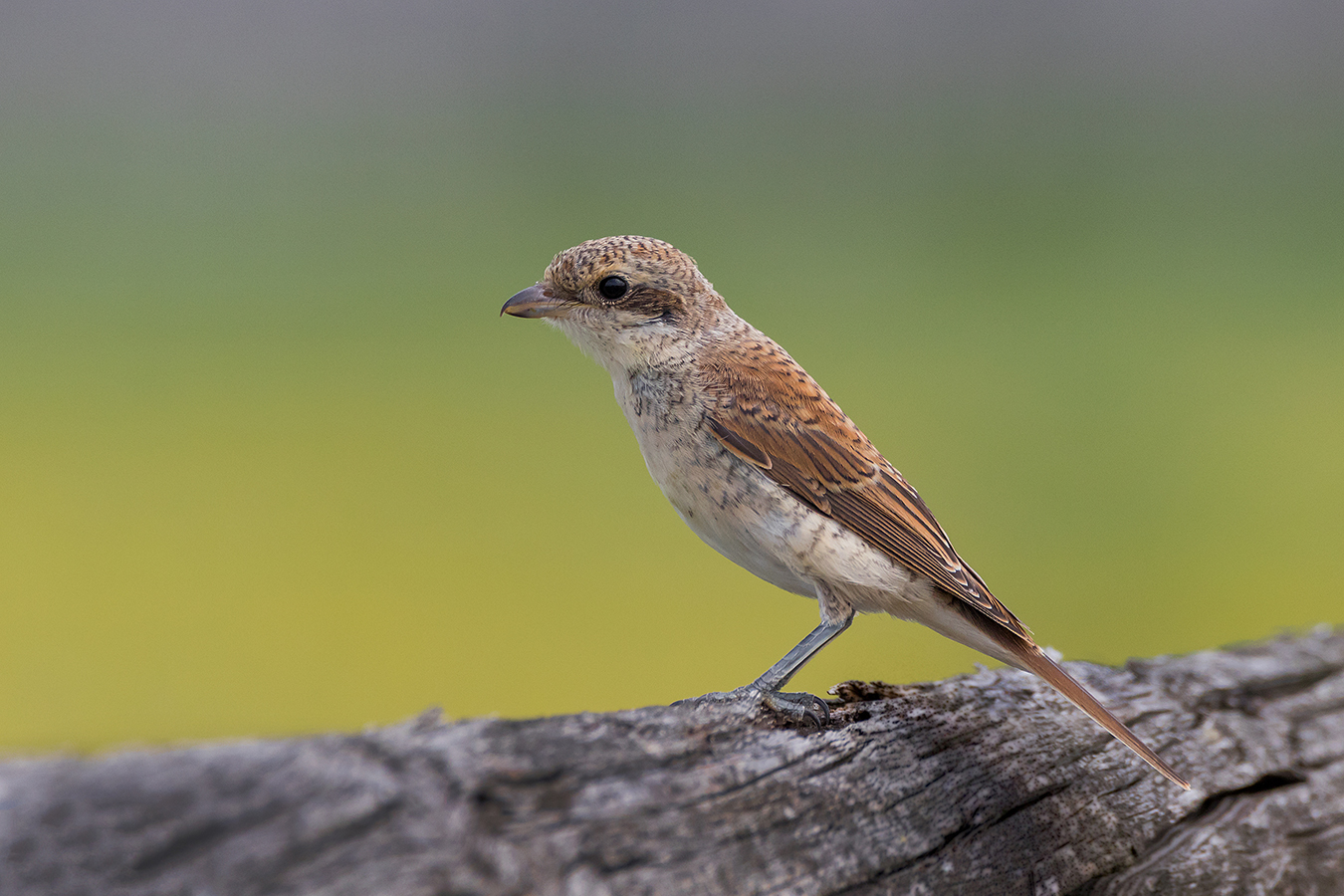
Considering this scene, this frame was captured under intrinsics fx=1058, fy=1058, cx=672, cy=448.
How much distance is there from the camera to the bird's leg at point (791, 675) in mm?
2846

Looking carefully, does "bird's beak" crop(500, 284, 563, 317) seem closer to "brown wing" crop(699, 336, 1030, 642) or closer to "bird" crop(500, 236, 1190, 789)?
"bird" crop(500, 236, 1190, 789)

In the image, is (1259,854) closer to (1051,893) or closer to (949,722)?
(1051,893)

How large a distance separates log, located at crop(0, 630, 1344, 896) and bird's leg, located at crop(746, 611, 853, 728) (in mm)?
83

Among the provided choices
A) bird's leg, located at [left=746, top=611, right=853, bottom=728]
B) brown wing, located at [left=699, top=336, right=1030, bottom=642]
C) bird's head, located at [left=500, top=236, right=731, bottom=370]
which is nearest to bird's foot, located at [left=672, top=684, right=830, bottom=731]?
bird's leg, located at [left=746, top=611, right=853, bottom=728]

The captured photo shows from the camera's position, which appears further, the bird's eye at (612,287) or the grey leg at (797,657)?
the bird's eye at (612,287)

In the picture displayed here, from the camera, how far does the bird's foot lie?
2.81 metres

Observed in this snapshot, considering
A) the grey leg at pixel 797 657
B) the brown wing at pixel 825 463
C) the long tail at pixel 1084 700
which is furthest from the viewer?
the brown wing at pixel 825 463

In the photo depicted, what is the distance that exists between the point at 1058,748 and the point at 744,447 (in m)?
1.28

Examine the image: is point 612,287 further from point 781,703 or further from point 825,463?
point 781,703

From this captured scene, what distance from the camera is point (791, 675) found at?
3152 mm

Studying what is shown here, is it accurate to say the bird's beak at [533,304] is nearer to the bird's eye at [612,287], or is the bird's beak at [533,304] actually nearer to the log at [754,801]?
the bird's eye at [612,287]

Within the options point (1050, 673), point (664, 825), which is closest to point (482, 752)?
point (664, 825)

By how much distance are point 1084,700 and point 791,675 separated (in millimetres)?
813

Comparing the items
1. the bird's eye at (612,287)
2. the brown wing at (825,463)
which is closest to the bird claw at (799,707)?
the brown wing at (825,463)
